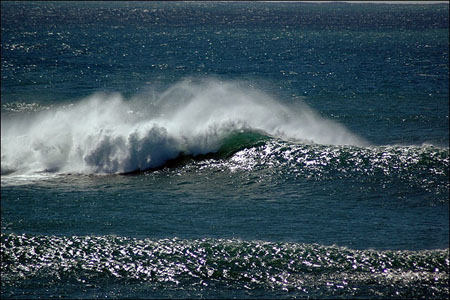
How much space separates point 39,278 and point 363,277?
212 inches

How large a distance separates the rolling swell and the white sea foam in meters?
5.93

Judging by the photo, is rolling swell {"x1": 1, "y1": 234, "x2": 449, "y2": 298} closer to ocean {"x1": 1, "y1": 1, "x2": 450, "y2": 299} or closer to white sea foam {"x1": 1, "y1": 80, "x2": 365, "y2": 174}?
ocean {"x1": 1, "y1": 1, "x2": 450, "y2": 299}

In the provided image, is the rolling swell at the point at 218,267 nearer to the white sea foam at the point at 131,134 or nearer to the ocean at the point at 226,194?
the ocean at the point at 226,194

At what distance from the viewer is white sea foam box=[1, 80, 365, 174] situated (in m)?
16.1

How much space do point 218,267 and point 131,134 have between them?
29.7 ft

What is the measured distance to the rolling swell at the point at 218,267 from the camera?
8.53m

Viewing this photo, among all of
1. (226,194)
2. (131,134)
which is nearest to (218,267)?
(226,194)

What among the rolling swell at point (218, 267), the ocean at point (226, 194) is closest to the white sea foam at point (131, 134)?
the ocean at point (226, 194)

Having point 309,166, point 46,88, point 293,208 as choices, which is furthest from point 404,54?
point 293,208

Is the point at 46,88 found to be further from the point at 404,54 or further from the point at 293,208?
the point at 404,54

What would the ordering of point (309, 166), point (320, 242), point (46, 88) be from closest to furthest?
point (320, 242), point (309, 166), point (46, 88)

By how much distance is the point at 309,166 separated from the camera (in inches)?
592

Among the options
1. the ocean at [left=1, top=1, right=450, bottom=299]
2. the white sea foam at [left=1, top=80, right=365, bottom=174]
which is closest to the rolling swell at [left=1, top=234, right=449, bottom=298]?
the ocean at [left=1, top=1, right=450, bottom=299]

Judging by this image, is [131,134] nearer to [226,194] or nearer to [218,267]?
[226,194]
